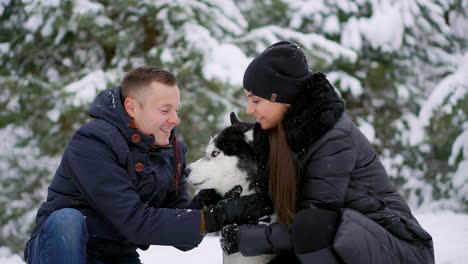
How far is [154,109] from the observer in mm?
2430

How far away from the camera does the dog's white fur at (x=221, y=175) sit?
7.93ft

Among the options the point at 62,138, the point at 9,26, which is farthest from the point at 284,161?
the point at 9,26

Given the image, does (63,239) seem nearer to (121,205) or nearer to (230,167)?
(121,205)

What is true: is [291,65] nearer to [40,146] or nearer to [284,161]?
[284,161]

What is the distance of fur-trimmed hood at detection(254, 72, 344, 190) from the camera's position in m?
2.12

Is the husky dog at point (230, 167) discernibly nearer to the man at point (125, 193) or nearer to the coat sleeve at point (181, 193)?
the man at point (125, 193)

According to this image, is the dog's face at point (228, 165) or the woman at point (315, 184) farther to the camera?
the dog's face at point (228, 165)

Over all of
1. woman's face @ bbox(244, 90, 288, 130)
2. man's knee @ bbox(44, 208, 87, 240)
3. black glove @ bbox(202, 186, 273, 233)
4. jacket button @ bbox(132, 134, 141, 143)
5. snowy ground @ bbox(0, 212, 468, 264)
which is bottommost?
snowy ground @ bbox(0, 212, 468, 264)

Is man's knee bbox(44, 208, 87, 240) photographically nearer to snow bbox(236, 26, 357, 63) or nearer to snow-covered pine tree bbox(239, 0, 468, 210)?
snow bbox(236, 26, 357, 63)

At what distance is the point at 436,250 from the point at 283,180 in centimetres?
210

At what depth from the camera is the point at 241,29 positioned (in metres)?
6.28

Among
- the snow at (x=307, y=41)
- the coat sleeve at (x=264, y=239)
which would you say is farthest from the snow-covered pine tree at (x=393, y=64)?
the coat sleeve at (x=264, y=239)

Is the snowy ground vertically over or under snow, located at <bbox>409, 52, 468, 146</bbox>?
under

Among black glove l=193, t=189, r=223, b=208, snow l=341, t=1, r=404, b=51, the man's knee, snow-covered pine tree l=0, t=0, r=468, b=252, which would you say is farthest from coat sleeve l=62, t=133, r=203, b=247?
snow l=341, t=1, r=404, b=51
